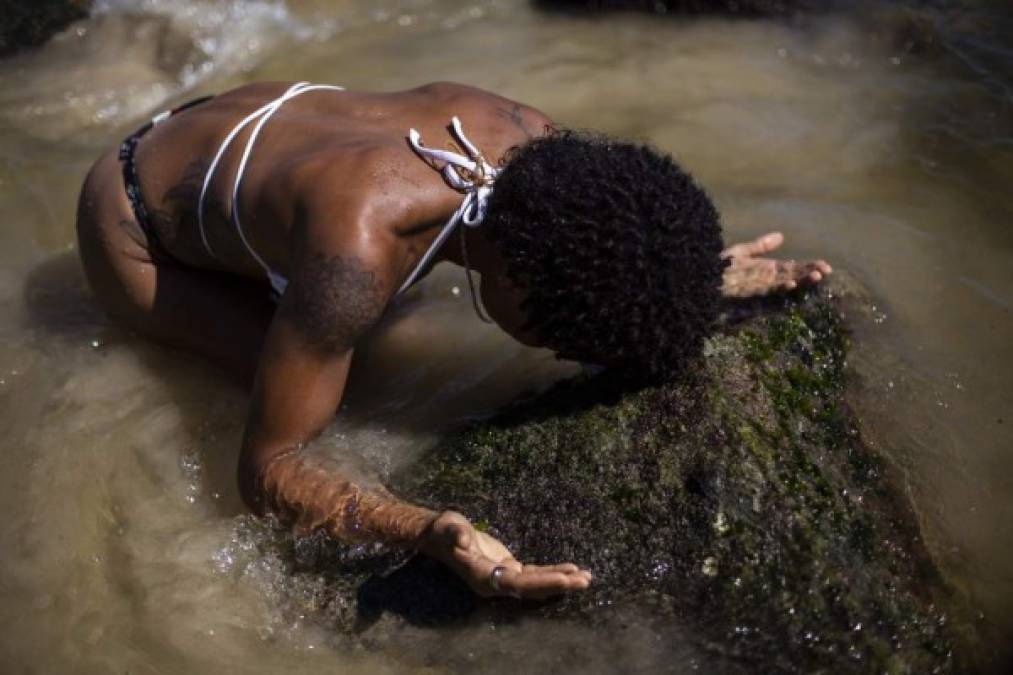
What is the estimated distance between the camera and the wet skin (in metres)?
2.69

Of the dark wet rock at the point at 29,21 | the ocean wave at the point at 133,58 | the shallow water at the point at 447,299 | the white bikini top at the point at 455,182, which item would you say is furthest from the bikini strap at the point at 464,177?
the dark wet rock at the point at 29,21

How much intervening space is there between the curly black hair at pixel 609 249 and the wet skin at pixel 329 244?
149mm

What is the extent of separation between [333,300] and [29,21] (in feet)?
13.7

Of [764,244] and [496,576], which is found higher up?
[764,244]

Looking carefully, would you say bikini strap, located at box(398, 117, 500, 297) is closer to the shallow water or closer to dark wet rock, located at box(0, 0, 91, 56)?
the shallow water

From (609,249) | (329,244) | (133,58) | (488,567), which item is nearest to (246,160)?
(329,244)

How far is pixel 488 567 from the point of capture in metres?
2.55

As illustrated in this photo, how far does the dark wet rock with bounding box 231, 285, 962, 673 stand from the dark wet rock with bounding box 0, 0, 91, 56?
13.5ft

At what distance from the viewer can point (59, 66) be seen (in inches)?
228

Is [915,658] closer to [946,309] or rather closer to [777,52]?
[946,309]

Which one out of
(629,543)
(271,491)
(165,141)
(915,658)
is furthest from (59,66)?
(915,658)

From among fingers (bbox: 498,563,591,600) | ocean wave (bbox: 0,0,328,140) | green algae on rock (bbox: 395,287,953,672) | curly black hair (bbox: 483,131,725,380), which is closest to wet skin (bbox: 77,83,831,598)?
fingers (bbox: 498,563,591,600)

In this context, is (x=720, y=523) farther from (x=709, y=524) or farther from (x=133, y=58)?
(x=133, y=58)

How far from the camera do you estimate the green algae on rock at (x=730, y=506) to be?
2562mm
